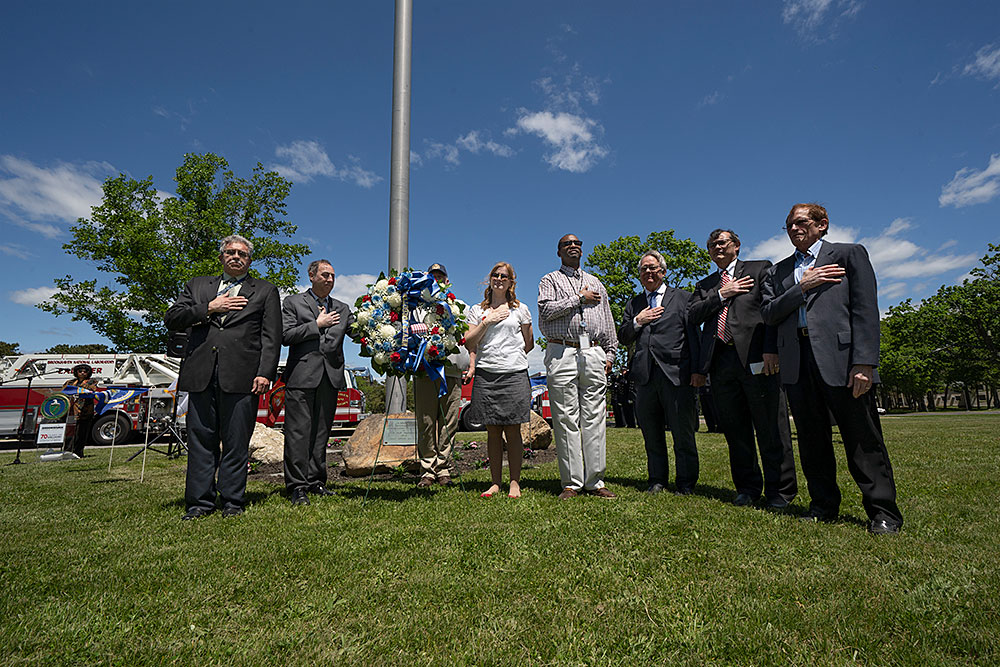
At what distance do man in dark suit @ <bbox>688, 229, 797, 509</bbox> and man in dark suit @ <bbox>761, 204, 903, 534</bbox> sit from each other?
38cm

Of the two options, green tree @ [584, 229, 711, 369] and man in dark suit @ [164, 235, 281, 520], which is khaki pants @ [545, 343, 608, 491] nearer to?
man in dark suit @ [164, 235, 281, 520]

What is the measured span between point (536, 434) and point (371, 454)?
10.7 feet

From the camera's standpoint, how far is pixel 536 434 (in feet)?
28.9

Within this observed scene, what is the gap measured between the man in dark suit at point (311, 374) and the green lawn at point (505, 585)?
1.89 feet

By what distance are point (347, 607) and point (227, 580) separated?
0.74m

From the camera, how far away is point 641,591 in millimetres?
2322

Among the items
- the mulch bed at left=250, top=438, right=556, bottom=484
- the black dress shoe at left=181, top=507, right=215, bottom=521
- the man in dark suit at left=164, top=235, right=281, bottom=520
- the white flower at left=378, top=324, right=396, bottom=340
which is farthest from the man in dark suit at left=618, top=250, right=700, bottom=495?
the black dress shoe at left=181, top=507, right=215, bottom=521

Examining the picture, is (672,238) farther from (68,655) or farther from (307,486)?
(68,655)

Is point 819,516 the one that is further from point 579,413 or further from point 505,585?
point 505,585

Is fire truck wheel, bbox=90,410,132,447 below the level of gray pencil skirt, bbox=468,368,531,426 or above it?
below

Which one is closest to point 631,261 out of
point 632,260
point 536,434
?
point 632,260

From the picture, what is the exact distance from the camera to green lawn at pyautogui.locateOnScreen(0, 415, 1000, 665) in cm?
184

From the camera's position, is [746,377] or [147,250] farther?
[147,250]

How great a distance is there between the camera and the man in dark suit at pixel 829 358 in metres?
3.22
